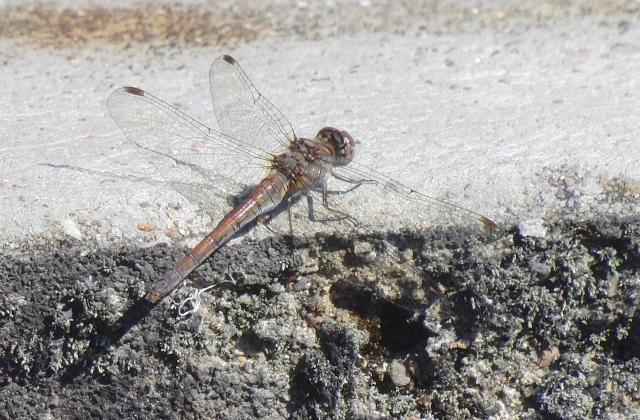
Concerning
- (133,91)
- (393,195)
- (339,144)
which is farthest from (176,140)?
(393,195)

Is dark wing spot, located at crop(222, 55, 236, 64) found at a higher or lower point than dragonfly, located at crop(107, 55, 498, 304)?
higher

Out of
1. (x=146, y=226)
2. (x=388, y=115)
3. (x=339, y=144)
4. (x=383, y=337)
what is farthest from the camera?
(x=388, y=115)

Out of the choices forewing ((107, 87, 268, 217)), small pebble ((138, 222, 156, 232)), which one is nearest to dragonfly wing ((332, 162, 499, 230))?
forewing ((107, 87, 268, 217))

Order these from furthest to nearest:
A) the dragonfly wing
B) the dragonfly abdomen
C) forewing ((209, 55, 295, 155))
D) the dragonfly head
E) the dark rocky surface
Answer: forewing ((209, 55, 295, 155)), the dragonfly head, the dragonfly wing, the dark rocky surface, the dragonfly abdomen

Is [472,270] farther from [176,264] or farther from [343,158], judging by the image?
[176,264]

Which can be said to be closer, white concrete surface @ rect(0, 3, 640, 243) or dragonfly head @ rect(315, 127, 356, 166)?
white concrete surface @ rect(0, 3, 640, 243)

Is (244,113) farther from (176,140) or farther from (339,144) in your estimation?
(339,144)

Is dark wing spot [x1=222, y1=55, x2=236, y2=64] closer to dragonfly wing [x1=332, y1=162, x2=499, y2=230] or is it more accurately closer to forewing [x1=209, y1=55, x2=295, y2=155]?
forewing [x1=209, y1=55, x2=295, y2=155]
